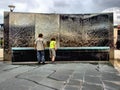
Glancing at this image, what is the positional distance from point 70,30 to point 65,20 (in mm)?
656

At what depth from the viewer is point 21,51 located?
802 inches

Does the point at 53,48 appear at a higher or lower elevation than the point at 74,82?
higher

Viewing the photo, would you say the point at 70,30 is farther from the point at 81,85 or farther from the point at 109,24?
the point at 81,85

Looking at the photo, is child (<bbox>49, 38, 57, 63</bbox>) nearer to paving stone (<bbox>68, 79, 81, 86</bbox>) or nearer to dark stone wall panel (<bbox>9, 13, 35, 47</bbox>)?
dark stone wall panel (<bbox>9, 13, 35, 47</bbox>)

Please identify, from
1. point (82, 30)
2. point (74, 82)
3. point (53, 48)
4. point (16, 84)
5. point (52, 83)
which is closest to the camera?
point (16, 84)

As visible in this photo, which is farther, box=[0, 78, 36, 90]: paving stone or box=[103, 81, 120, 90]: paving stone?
box=[103, 81, 120, 90]: paving stone

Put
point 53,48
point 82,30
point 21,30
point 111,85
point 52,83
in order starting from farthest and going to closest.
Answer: point 82,30 → point 21,30 → point 53,48 → point 52,83 → point 111,85

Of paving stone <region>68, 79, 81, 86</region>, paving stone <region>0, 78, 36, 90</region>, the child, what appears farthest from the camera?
the child

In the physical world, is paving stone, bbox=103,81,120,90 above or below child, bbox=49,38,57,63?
below

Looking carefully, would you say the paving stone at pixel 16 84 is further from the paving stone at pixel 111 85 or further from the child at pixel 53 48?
the child at pixel 53 48

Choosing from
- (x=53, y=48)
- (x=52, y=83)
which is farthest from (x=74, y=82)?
(x=53, y=48)

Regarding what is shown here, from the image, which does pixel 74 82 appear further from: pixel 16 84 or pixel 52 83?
pixel 16 84

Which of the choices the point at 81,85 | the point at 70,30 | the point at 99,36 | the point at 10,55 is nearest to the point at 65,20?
the point at 70,30

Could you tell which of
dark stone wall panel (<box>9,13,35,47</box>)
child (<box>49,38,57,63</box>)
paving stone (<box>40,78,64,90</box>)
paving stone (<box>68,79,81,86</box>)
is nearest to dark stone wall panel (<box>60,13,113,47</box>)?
child (<box>49,38,57,63</box>)
